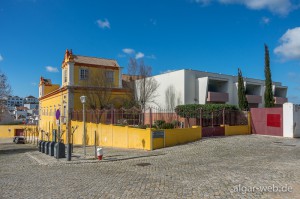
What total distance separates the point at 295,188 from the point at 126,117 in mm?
13522

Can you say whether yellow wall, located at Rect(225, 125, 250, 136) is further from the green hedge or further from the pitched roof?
the pitched roof

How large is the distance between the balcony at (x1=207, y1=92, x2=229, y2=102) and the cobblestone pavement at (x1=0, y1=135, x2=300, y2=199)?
18046mm

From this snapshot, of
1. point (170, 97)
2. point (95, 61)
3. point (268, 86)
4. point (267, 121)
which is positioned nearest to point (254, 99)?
point (268, 86)

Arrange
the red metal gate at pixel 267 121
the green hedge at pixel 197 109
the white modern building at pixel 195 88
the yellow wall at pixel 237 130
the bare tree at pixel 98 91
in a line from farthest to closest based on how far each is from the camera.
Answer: the bare tree at pixel 98 91 → the white modern building at pixel 195 88 → the green hedge at pixel 197 109 → the red metal gate at pixel 267 121 → the yellow wall at pixel 237 130

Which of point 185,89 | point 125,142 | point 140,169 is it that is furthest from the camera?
point 185,89

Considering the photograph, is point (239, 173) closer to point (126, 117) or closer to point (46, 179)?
point (46, 179)

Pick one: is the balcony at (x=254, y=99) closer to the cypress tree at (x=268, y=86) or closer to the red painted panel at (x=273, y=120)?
the cypress tree at (x=268, y=86)

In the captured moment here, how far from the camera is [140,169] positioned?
10.7 m

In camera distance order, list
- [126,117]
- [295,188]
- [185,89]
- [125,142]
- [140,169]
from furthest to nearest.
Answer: [185,89] → [126,117] → [125,142] → [140,169] → [295,188]

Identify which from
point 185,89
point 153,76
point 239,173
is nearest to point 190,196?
point 239,173

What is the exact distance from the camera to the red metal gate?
21.6 m

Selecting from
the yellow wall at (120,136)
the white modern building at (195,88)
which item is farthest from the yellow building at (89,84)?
the yellow wall at (120,136)

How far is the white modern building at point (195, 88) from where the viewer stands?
3170cm

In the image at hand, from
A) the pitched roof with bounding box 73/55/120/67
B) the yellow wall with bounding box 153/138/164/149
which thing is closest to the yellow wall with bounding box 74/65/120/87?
the pitched roof with bounding box 73/55/120/67
